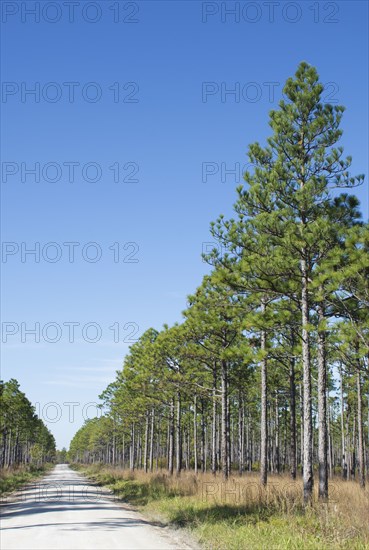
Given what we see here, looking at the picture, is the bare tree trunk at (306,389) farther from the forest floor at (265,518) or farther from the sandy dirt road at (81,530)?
the sandy dirt road at (81,530)

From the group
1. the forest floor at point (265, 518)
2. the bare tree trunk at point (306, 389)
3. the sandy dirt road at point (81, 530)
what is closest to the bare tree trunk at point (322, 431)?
the bare tree trunk at point (306, 389)


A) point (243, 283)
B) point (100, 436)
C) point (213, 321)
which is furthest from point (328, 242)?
point (100, 436)

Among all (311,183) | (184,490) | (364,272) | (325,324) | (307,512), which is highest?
(311,183)

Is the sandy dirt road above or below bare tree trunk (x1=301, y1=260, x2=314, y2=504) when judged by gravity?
below

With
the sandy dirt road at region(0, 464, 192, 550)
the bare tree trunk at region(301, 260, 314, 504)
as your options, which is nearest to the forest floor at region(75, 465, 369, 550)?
the bare tree trunk at region(301, 260, 314, 504)

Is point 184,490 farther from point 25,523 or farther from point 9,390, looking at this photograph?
point 9,390

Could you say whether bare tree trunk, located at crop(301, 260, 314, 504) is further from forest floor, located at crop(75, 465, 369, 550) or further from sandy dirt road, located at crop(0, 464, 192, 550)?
sandy dirt road, located at crop(0, 464, 192, 550)

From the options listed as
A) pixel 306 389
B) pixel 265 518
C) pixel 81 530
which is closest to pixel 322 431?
pixel 306 389

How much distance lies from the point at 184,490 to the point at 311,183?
1237 centimetres

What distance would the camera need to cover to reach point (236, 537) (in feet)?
34.9

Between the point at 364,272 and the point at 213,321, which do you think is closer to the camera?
the point at 364,272

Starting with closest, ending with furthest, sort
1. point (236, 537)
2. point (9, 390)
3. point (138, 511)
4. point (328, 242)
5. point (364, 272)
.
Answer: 1. point (236, 537)
2. point (364, 272)
3. point (328, 242)
4. point (138, 511)
5. point (9, 390)

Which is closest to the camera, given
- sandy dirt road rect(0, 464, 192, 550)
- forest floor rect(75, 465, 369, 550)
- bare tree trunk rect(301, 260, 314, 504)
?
forest floor rect(75, 465, 369, 550)

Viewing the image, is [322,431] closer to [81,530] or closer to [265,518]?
[265,518]
